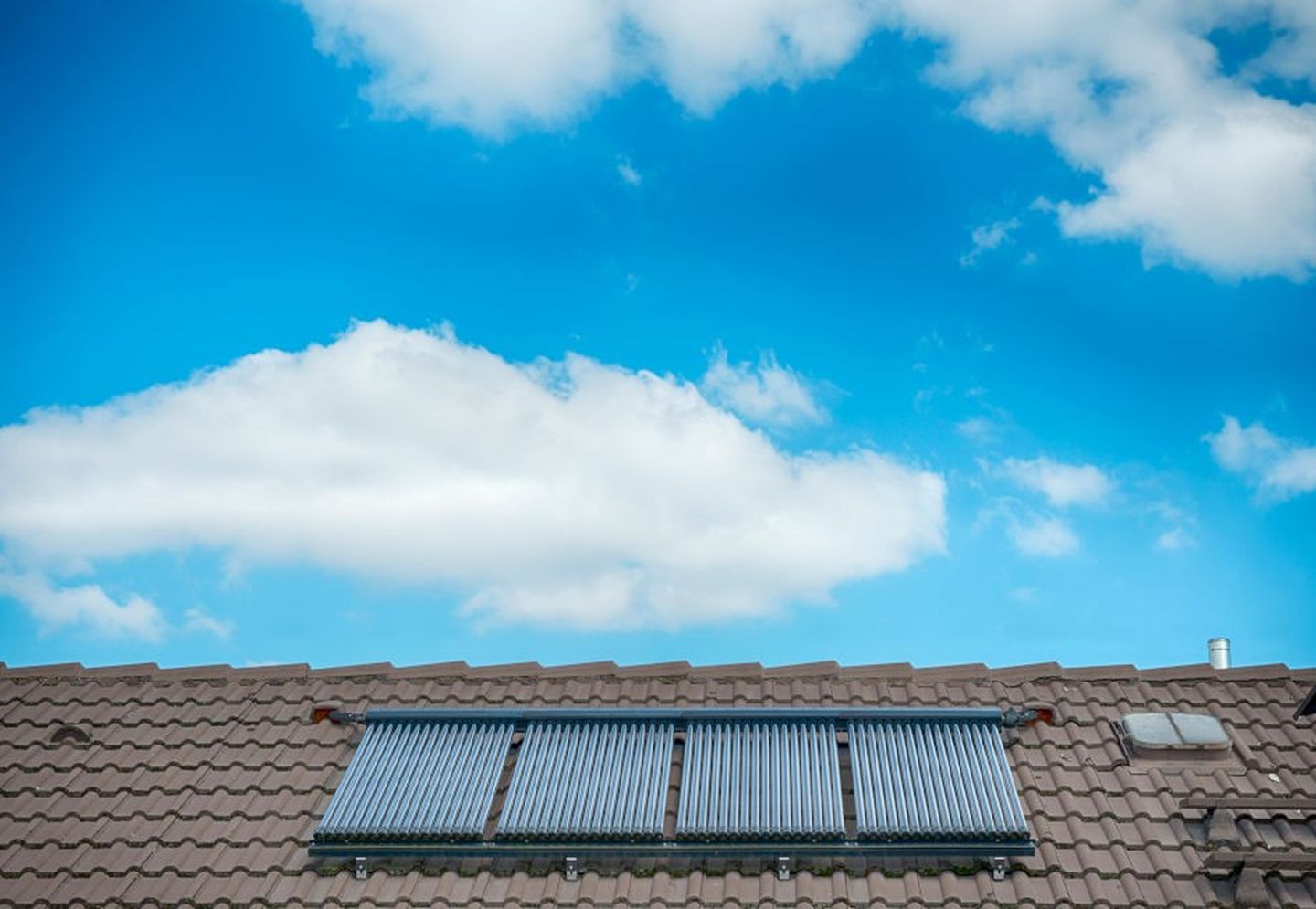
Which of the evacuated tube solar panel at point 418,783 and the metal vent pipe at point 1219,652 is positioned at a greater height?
the metal vent pipe at point 1219,652

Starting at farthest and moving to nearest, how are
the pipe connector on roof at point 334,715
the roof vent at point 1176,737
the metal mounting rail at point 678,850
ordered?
the pipe connector on roof at point 334,715, the roof vent at point 1176,737, the metal mounting rail at point 678,850

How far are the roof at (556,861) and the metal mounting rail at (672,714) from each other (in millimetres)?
374

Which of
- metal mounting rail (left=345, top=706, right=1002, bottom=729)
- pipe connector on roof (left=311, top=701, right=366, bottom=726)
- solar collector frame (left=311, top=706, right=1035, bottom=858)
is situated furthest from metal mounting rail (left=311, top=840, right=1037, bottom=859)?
pipe connector on roof (left=311, top=701, right=366, bottom=726)

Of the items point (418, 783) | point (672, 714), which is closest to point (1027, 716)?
point (672, 714)

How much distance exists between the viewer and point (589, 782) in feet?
34.8

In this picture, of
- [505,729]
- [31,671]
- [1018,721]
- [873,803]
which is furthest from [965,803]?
[31,671]

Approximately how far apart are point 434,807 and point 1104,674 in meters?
6.41

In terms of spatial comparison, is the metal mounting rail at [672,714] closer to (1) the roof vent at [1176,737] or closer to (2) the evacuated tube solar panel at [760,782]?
(2) the evacuated tube solar panel at [760,782]

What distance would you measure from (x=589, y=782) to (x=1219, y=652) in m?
6.31

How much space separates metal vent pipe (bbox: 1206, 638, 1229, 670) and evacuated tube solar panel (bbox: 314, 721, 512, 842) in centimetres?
676

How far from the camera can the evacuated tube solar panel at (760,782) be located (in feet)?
32.5

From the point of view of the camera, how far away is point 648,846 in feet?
32.7

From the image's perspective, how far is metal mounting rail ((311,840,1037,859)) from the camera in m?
9.70

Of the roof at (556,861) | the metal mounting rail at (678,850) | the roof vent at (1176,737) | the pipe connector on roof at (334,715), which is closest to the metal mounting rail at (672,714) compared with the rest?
the pipe connector on roof at (334,715)
